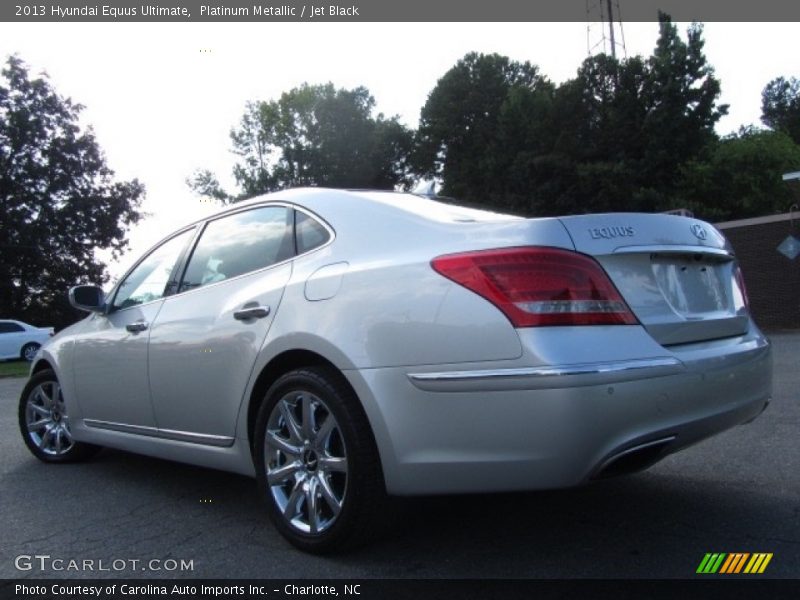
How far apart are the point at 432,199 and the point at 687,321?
4.82ft

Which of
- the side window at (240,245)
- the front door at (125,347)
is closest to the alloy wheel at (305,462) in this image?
the side window at (240,245)

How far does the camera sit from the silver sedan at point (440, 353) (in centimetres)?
249

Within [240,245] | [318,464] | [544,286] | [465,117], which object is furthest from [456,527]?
[465,117]

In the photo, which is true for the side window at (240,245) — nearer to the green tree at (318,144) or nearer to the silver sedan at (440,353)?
the silver sedan at (440,353)

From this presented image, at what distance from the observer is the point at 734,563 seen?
8.91 feet

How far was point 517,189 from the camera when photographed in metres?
34.2

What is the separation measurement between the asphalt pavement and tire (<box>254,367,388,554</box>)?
127 millimetres

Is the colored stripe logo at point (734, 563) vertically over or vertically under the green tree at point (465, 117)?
under

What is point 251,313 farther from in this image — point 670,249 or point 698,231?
point 698,231

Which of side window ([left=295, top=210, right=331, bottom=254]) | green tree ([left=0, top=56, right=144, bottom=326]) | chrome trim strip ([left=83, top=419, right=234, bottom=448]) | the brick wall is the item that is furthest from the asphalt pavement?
green tree ([left=0, top=56, right=144, bottom=326])

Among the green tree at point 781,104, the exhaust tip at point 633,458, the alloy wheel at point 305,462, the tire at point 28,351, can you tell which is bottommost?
the tire at point 28,351

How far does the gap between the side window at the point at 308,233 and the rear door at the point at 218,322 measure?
5cm

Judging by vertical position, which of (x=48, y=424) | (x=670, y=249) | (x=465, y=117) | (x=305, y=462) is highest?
(x=465, y=117)

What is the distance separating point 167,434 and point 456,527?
1.63 m
